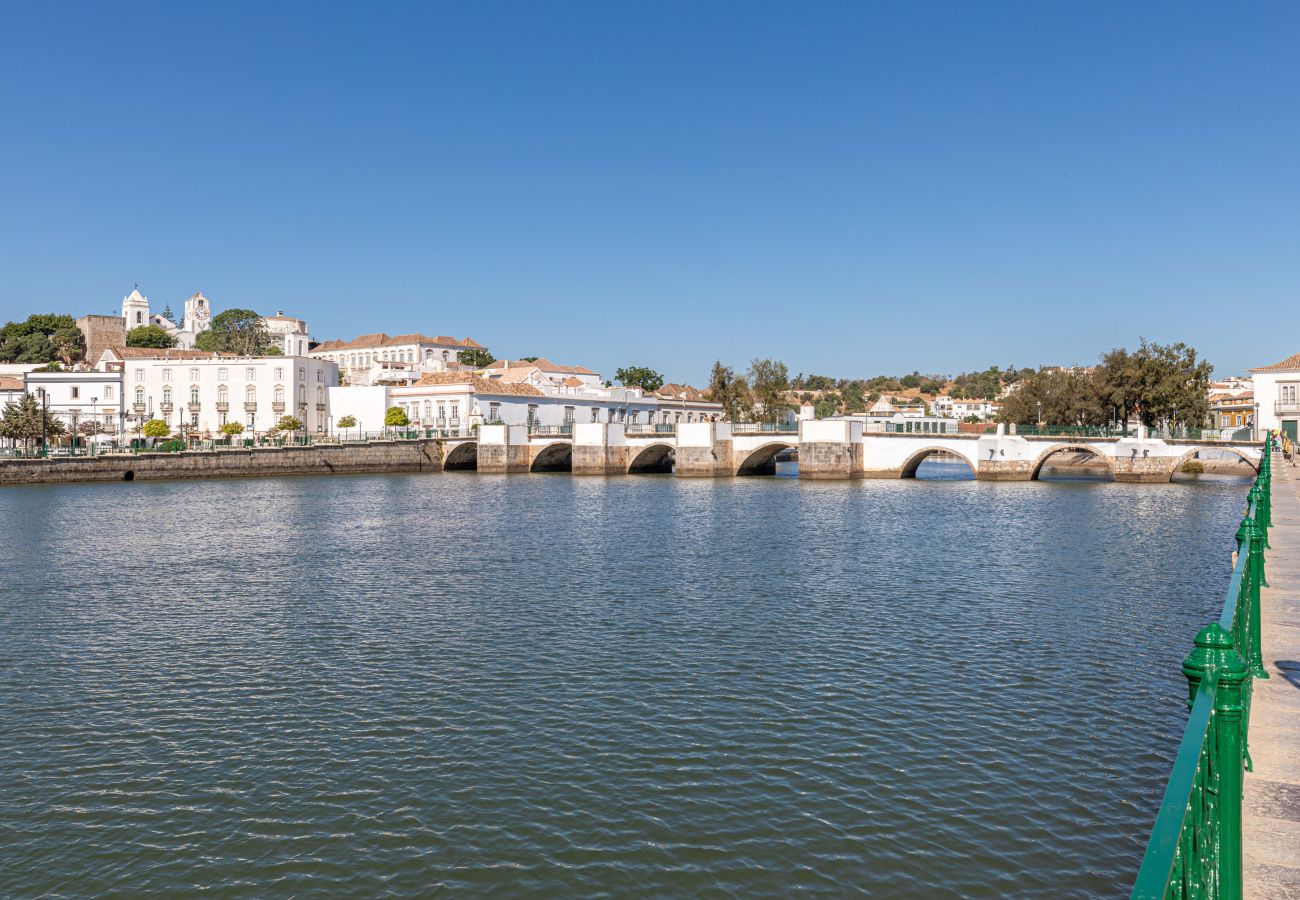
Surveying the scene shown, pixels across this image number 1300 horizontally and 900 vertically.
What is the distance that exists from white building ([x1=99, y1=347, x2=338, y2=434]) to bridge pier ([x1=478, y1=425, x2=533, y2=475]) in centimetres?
2124

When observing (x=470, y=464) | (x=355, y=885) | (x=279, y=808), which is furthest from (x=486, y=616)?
(x=470, y=464)

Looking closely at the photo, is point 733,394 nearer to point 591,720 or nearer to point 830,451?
point 830,451

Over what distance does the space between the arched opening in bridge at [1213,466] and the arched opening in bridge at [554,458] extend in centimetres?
4718

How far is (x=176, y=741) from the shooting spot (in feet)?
42.3

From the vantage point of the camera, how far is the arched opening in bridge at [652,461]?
253 feet

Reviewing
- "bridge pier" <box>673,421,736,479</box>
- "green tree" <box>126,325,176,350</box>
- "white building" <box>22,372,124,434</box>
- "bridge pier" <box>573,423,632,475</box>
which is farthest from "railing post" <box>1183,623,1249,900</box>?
"green tree" <box>126,325,176,350</box>

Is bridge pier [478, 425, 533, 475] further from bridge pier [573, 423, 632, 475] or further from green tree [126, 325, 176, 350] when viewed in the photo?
green tree [126, 325, 176, 350]

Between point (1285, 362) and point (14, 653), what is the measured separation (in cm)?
8228

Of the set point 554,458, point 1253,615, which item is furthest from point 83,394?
point 1253,615

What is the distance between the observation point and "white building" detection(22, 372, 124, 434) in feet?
283

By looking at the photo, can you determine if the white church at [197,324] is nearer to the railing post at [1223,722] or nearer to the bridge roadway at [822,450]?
the bridge roadway at [822,450]

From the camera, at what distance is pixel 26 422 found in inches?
2980

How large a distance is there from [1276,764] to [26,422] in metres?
89.4

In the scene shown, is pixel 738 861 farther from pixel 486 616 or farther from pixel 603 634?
pixel 486 616
